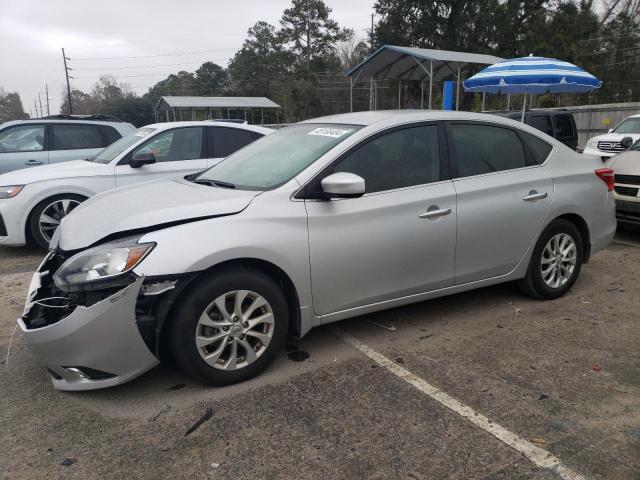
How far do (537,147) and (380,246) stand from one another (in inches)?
74.9

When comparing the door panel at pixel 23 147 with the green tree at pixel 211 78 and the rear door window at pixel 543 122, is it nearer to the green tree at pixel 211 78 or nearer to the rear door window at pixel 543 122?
the rear door window at pixel 543 122

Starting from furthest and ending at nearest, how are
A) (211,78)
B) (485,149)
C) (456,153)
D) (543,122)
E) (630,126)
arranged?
(211,78), (543,122), (630,126), (485,149), (456,153)

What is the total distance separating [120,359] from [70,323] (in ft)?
1.07

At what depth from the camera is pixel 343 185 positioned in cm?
317

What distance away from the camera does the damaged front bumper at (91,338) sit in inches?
109

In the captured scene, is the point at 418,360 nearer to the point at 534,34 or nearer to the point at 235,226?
the point at 235,226

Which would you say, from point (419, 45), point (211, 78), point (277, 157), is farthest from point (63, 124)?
point (211, 78)

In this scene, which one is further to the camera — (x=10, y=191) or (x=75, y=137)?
(x=75, y=137)

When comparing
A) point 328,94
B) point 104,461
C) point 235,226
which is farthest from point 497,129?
point 328,94

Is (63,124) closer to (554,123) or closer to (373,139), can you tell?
(373,139)

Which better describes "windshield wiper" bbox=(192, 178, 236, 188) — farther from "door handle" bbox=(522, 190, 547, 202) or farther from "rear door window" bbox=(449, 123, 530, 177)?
"door handle" bbox=(522, 190, 547, 202)

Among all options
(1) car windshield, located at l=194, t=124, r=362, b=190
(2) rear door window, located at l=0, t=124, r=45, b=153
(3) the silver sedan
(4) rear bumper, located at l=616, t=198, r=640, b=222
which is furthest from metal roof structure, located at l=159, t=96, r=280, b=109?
(3) the silver sedan

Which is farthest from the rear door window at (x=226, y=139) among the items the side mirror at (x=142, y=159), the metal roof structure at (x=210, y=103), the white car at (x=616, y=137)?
the metal roof structure at (x=210, y=103)

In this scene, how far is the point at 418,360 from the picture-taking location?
11.5 ft
